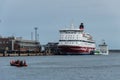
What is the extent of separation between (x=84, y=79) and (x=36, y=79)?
692cm

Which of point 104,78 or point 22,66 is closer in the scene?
point 104,78

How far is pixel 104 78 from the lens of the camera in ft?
259

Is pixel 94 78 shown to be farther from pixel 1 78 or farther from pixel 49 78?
pixel 1 78

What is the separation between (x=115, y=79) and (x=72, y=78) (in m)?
6.40

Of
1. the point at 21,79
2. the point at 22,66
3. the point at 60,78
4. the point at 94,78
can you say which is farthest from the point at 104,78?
the point at 22,66

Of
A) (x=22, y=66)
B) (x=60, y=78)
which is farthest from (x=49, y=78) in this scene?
(x=22, y=66)

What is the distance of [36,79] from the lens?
77438 millimetres

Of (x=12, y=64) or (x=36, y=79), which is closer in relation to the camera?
(x=36, y=79)

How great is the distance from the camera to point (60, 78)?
7931 cm

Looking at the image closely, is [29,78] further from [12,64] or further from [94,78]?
[12,64]

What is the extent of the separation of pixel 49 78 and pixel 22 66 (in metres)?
34.7

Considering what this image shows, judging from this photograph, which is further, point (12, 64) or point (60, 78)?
point (12, 64)

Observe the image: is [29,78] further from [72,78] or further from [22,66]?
[22,66]

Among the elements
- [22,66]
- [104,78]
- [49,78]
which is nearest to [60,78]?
[49,78]
